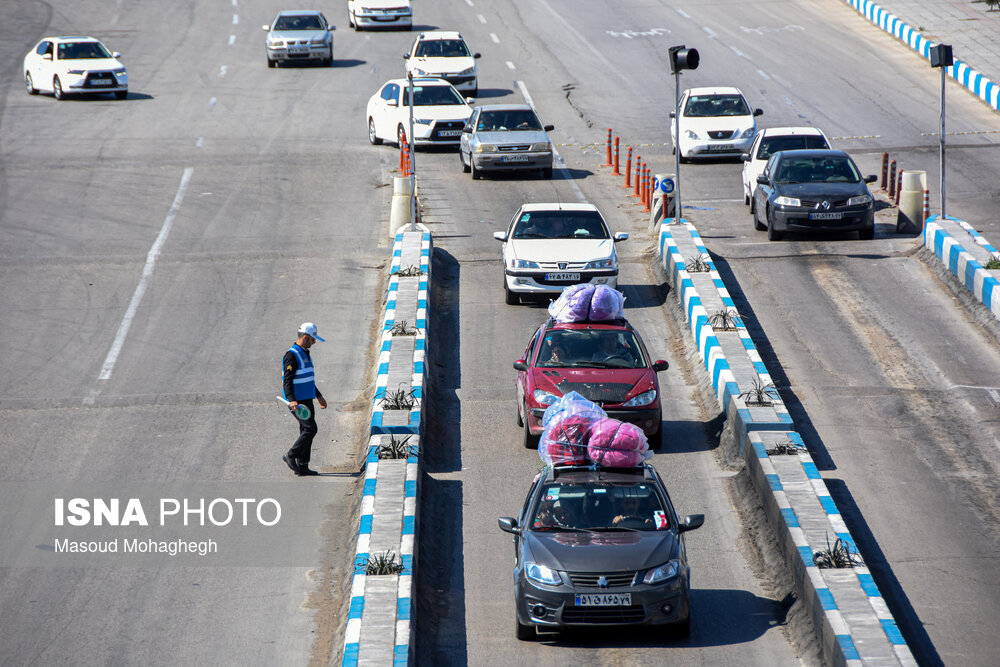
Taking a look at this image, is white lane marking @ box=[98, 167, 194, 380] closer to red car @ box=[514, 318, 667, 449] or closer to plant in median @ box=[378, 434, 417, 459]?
plant in median @ box=[378, 434, 417, 459]

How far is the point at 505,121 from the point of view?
30.1 m

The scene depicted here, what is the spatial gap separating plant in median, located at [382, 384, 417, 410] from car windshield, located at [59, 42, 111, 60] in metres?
26.9

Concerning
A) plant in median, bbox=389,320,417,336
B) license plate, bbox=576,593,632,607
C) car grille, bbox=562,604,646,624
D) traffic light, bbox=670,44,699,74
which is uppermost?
traffic light, bbox=670,44,699,74

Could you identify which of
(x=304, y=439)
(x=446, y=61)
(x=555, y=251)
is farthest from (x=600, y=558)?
(x=446, y=61)

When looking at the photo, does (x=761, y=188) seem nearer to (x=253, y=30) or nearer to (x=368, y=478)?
(x=368, y=478)

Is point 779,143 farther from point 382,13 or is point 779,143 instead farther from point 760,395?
point 382,13

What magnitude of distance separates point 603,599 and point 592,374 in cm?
514

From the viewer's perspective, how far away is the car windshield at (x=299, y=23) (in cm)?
4319

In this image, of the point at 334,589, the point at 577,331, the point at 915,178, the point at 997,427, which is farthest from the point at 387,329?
the point at 915,178

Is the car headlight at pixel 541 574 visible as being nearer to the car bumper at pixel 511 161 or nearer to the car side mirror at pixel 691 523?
the car side mirror at pixel 691 523

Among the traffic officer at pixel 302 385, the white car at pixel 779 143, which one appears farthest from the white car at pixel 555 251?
the traffic officer at pixel 302 385

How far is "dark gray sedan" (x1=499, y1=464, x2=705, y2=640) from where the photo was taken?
33.9 feet

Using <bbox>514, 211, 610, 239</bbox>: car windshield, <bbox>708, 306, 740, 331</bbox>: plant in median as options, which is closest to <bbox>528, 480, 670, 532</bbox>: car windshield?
<bbox>708, 306, 740, 331</bbox>: plant in median

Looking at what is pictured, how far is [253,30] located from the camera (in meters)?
48.9
